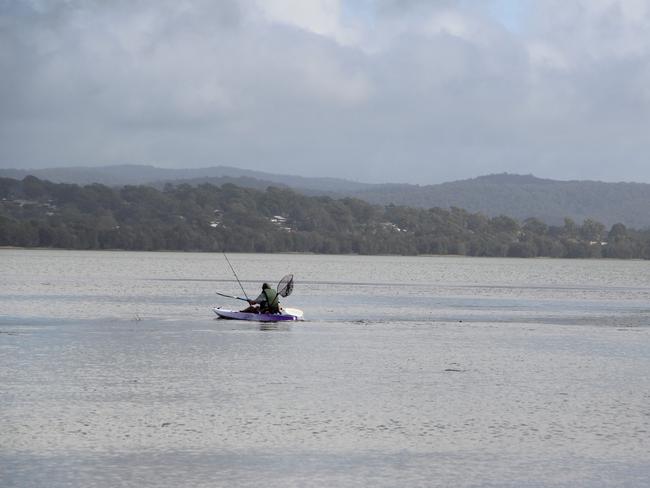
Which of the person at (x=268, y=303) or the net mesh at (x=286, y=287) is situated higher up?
the net mesh at (x=286, y=287)

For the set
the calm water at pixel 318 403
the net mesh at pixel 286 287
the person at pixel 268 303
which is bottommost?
the calm water at pixel 318 403

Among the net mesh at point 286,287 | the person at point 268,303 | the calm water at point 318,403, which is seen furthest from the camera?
the net mesh at point 286,287

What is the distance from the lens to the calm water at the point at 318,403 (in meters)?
16.0

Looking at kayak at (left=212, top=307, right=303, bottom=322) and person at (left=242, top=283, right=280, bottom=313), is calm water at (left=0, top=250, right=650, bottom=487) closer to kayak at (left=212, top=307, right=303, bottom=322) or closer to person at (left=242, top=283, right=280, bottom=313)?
kayak at (left=212, top=307, right=303, bottom=322)

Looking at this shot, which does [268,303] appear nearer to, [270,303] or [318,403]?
[270,303]

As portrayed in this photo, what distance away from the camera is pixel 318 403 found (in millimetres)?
22141

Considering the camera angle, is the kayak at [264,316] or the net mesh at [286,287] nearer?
the kayak at [264,316]

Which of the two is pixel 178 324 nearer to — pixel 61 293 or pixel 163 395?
pixel 163 395

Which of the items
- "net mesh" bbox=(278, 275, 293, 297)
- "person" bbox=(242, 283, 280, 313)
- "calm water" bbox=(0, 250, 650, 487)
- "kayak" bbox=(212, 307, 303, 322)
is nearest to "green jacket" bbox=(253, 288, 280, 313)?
"person" bbox=(242, 283, 280, 313)

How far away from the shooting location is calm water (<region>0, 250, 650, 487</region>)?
52.5 feet

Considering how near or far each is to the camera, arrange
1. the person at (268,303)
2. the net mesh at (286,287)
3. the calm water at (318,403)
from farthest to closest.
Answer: the net mesh at (286,287)
the person at (268,303)
the calm water at (318,403)

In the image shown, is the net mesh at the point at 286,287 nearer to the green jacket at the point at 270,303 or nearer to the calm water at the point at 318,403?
the green jacket at the point at 270,303

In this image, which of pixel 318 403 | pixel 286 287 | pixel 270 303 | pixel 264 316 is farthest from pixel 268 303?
pixel 318 403

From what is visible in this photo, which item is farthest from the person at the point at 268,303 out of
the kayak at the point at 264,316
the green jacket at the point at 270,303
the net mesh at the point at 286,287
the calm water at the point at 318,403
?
the calm water at the point at 318,403
